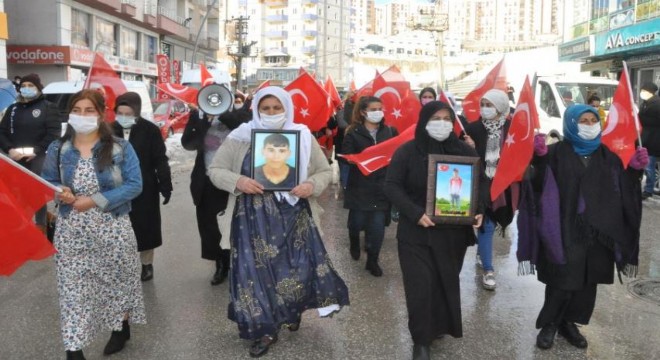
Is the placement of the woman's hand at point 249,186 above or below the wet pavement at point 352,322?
above

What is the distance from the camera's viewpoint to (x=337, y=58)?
114 meters

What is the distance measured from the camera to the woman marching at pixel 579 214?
402 centimetres

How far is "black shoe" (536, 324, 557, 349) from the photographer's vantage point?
418cm

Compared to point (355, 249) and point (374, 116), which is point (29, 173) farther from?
point (355, 249)

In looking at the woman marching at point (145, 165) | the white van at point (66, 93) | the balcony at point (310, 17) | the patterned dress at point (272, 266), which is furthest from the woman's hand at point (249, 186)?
the balcony at point (310, 17)

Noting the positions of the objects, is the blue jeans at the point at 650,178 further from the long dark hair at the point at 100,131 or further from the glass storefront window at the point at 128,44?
the glass storefront window at the point at 128,44

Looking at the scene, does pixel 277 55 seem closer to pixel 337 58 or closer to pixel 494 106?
pixel 337 58

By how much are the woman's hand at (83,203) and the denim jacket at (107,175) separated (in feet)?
0.10

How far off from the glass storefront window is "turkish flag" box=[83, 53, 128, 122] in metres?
27.4

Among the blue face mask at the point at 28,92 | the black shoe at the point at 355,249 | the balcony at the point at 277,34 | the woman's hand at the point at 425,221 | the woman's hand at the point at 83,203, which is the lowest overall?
the black shoe at the point at 355,249

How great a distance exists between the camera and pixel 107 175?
149 inches

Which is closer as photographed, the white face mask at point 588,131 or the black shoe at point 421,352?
the black shoe at point 421,352

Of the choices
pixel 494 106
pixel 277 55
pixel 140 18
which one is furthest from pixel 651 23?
pixel 277 55

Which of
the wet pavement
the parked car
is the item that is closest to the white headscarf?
the wet pavement
